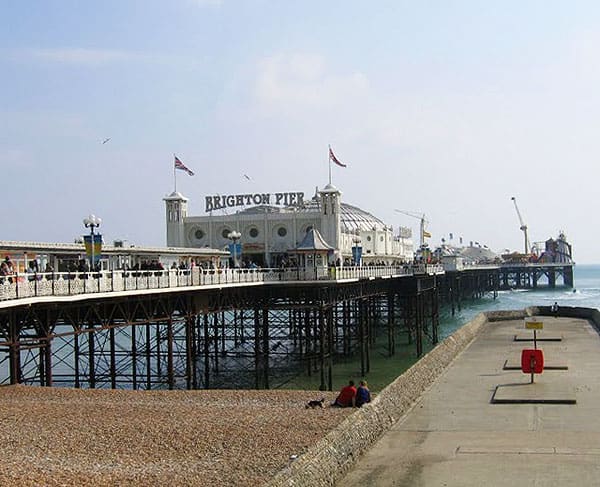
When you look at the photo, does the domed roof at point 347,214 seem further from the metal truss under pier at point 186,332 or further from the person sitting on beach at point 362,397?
the person sitting on beach at point 362,397

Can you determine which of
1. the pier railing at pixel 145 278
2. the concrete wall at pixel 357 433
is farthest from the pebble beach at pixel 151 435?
the pier railing at pixel 145 278

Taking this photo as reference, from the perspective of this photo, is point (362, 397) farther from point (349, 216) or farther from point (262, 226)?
point (349, 216)

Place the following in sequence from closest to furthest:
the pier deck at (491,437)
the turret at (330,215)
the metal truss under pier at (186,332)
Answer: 1. the pier deck at (491,437)
2. the metal truss under pier at (186,332)
3. the turret at (330,215)

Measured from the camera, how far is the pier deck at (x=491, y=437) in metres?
20.0

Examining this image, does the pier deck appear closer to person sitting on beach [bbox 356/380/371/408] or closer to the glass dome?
person sitting on beach [bbox 356/380/371/408]

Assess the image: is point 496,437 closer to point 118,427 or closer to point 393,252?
point 118,427

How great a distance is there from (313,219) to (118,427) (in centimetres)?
7477

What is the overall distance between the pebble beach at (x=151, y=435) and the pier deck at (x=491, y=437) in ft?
6.57

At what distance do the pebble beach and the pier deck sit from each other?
6.57 feet

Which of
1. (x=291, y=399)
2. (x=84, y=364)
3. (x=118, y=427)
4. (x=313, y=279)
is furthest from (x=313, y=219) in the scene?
(x=118, y=427)

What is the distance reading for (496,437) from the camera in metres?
24.1

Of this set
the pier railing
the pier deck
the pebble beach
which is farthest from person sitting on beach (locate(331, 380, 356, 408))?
the pier railing

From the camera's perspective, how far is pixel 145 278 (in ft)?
118

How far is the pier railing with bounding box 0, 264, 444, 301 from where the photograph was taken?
28281mm
